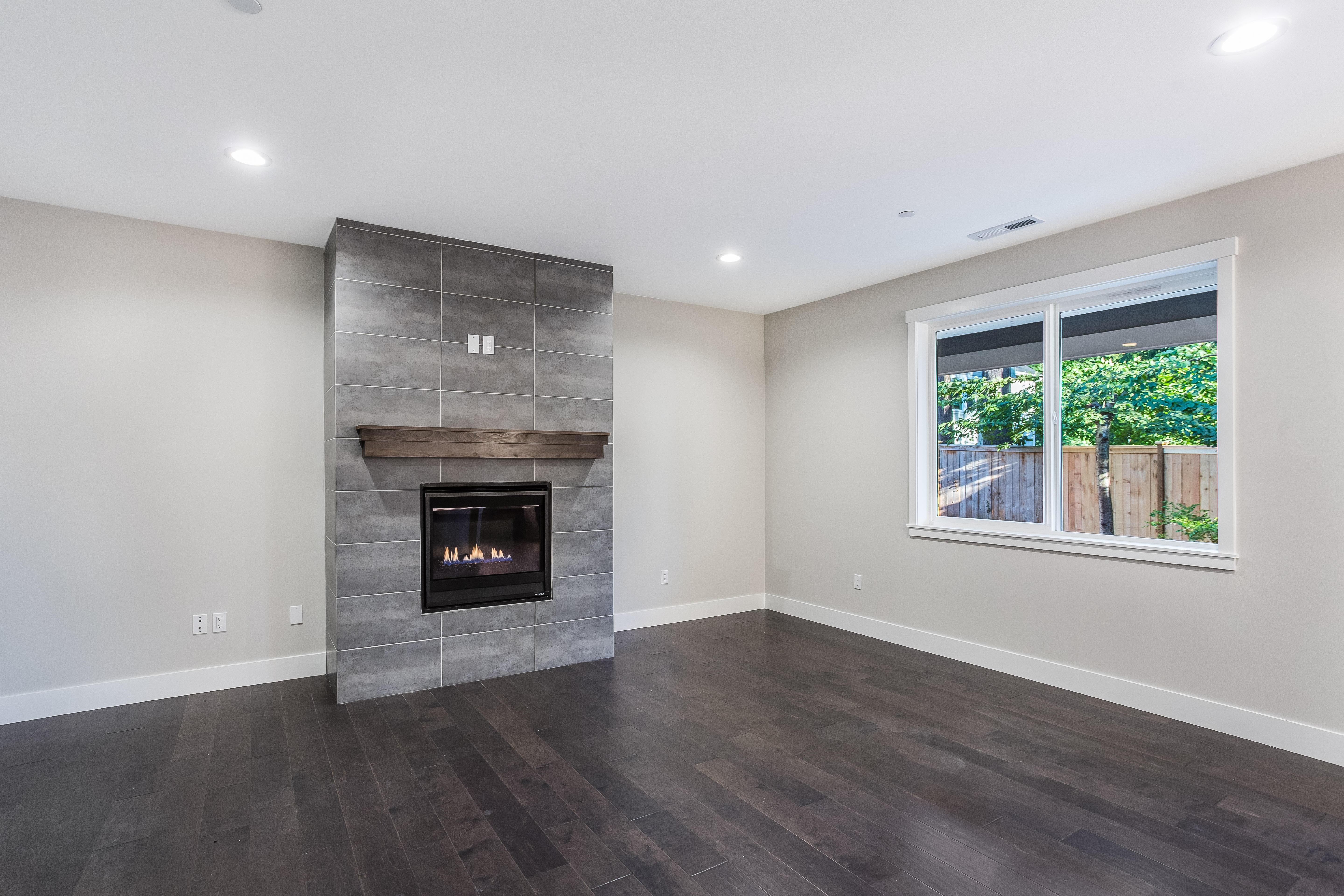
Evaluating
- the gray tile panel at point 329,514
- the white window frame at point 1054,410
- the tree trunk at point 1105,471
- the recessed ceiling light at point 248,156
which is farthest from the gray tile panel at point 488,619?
the tree trunk at point 1105,471

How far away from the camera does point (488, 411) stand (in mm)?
4227

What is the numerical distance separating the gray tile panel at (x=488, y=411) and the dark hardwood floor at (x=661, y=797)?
5.11 ft

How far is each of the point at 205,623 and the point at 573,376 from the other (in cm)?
255

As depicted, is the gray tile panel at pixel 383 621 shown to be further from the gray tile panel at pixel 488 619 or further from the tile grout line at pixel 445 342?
the tile grout line at pixel 445 342

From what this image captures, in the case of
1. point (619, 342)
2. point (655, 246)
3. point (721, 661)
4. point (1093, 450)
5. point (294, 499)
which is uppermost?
point (655, 246)

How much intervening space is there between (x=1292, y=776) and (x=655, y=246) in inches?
158

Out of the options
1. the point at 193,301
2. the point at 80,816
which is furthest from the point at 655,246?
the point at 80,816

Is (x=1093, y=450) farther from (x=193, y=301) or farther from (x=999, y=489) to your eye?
(x=193, y=301)

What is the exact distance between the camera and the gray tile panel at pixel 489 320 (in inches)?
162

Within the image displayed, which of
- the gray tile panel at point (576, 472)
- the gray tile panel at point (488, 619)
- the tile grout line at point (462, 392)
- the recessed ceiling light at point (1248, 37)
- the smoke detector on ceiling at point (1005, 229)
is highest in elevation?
the recessed ceiling light at point (1248, 37)

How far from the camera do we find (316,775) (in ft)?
9.47

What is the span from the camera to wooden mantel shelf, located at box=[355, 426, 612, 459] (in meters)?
3.82

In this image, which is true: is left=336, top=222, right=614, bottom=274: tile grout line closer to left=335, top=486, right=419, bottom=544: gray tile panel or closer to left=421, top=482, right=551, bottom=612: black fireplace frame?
left=335, top=486, right=419, bottom=544: gray tile panel

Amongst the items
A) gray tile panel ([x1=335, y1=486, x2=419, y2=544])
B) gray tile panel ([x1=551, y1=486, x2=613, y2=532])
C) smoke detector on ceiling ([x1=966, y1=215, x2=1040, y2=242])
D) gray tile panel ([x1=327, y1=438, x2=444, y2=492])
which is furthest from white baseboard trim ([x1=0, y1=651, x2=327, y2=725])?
smoke detector on ceiling ([x1=966, y1=215, x2=1040, y2=242])
